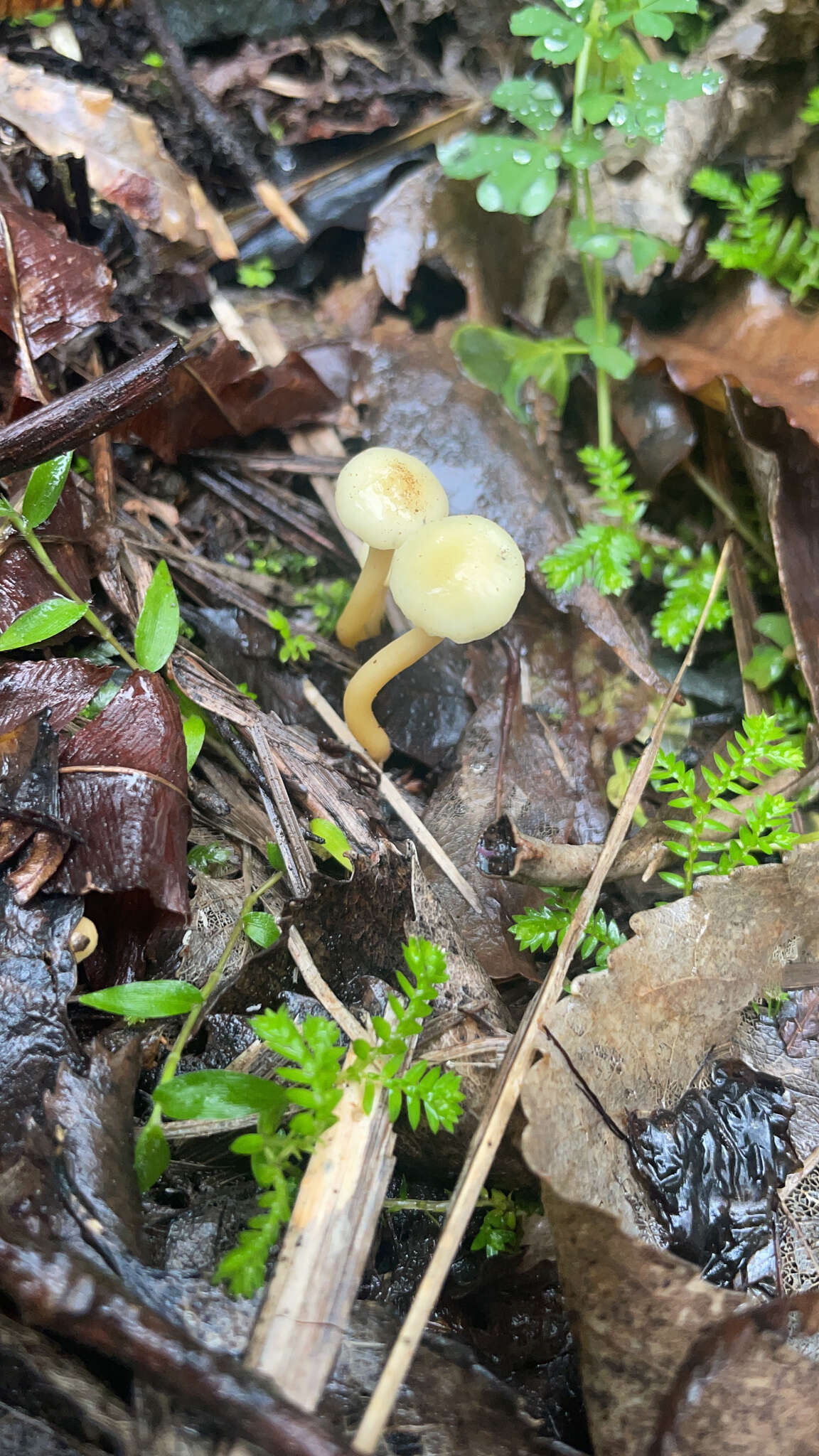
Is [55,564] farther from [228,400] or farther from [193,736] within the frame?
[228,400]

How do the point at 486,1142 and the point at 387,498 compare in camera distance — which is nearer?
the point at 486,1142

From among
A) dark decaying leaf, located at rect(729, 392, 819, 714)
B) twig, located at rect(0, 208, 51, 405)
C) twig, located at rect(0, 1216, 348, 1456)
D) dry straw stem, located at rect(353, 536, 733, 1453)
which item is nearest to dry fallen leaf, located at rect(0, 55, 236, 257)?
twig, located at rect(0, 208, 51, 405)

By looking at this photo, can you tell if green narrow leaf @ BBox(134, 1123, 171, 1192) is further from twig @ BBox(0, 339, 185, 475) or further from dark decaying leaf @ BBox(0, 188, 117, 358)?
dark decaying leaf @ BBox(0, 188, 117, 358)

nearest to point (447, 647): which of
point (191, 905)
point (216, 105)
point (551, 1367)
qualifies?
point (191, 905)

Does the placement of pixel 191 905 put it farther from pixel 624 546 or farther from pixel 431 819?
pixel 624 546

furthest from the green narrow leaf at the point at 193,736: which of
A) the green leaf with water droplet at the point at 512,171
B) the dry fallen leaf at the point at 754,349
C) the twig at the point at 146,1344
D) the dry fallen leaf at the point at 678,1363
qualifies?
the dry fallen leaf at the point at 754,349

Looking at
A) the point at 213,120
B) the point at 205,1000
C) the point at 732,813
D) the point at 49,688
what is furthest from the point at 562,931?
the point at 213,120
